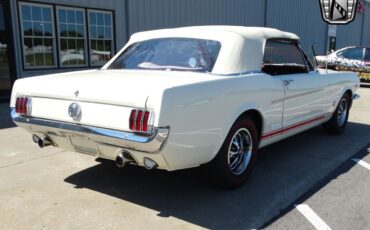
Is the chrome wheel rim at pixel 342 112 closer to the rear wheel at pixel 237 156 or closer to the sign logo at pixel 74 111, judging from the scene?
the rear wheel at pixel 237 156

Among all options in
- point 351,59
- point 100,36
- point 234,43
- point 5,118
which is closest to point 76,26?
point 100,36

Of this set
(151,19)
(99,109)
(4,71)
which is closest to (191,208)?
(99,109)

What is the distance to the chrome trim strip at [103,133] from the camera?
2.90 metres

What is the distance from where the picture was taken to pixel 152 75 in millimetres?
3523

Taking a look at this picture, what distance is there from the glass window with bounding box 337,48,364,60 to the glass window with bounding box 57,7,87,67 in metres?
8.93

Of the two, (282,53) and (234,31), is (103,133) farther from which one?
(282,53)

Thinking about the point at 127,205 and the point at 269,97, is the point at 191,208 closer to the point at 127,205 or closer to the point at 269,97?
the point at 127,205

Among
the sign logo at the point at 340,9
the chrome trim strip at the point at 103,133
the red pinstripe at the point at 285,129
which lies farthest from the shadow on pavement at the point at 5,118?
the sign logo at the point at 340,9

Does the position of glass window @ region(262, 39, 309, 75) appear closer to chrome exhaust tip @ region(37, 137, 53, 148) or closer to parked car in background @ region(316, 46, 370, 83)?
chrome exhaust tip @ region(37, 137, 53, 148)

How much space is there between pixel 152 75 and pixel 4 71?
23.3 ft

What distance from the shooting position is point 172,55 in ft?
13.3

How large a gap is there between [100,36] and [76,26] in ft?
2.78

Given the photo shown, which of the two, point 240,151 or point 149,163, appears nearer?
point 149,163

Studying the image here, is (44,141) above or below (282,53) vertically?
below
